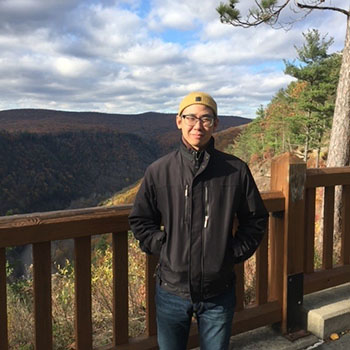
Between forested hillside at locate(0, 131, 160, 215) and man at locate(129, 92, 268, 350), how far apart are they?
202 ft

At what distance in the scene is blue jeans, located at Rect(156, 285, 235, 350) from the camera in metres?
1.86

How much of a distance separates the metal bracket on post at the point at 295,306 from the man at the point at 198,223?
4.19 feet

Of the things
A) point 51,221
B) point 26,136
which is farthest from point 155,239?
point 26,136

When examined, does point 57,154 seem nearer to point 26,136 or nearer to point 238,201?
point 26,136

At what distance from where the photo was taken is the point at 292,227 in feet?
9.64

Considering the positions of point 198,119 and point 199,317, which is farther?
point 199,317

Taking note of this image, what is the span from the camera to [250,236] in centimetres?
189

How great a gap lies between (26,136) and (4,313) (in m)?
87.8

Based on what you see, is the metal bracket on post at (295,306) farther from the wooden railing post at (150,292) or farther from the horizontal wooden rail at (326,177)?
the wooden railing post at (150,292)

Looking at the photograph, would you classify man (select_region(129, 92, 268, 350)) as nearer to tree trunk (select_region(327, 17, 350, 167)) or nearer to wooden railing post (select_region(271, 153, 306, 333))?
wooden railing post (select_region(271, 153, 306, 333))

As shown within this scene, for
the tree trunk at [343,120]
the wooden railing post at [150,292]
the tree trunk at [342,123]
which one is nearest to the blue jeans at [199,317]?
the wooden railing post at [150,292]

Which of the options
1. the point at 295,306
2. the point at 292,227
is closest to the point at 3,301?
the point at 292,227

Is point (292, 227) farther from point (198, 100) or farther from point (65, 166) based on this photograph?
point (65, 166)

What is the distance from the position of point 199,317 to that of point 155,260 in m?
0.67
